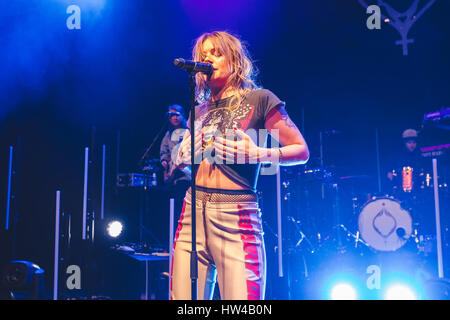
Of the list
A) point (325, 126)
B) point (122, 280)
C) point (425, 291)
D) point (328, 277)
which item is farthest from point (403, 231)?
point (122, 280)

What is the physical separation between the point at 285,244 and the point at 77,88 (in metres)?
3.29

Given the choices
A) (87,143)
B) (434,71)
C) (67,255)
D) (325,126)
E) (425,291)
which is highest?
(434,71)

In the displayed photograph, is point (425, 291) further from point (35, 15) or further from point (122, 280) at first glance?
point (35, 15)

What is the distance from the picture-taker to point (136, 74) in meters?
6.15

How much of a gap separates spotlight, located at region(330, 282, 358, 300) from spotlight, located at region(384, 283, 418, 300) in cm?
34

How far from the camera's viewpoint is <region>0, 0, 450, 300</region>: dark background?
17.7 feet

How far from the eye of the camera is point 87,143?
19.5 feet

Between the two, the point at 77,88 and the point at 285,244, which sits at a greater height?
the point at 77,88

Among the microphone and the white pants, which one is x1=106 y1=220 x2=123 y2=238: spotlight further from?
the microphone

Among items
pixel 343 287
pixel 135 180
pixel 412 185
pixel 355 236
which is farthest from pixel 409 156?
pixel 135 180

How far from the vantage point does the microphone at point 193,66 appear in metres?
1.88

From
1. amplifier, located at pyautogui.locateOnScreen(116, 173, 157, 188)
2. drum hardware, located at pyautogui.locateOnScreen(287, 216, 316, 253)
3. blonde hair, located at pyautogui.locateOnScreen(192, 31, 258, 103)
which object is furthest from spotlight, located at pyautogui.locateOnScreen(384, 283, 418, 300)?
blonde hair, located at pyautogui.locateOnScreen(192, 31, 258, 103)

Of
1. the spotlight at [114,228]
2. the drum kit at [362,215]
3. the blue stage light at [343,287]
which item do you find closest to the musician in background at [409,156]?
the drum kit at [362,215]

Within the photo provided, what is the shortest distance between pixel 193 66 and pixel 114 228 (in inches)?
157
